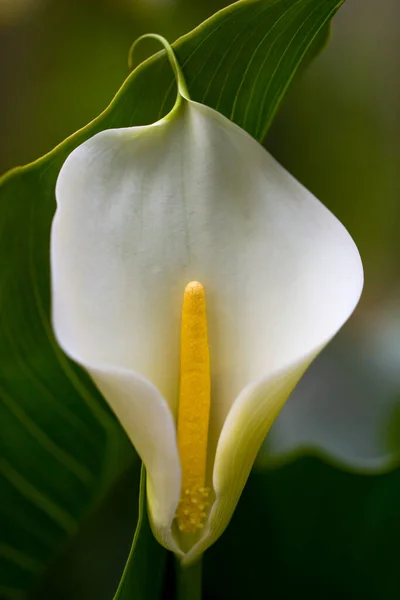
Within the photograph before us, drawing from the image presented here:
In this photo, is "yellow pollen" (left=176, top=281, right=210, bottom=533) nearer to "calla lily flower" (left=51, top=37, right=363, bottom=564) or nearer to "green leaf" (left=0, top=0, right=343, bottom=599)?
"calla lily flower" (left=51, top=37, right=363, bottom=564)

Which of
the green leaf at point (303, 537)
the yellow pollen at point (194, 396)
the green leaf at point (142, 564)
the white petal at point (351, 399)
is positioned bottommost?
the white petal at point (351, 399)

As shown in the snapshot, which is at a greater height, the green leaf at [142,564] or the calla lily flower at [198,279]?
the calla lily flower at [198,279]

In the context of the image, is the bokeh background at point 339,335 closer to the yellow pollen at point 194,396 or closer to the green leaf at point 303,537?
the green leaf at point 303,537

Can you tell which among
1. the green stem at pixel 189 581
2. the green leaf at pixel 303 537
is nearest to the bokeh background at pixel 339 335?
the green leaf at pixel 303 537

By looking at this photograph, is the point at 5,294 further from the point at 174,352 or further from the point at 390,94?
the point at 390,94

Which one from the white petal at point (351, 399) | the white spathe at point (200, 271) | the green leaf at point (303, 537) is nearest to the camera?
the white spathe at point (200, 271)

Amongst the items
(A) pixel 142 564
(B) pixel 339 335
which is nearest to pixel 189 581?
(A) pixel 142 564

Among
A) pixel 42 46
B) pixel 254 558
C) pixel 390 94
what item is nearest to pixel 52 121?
pixel 42 46
